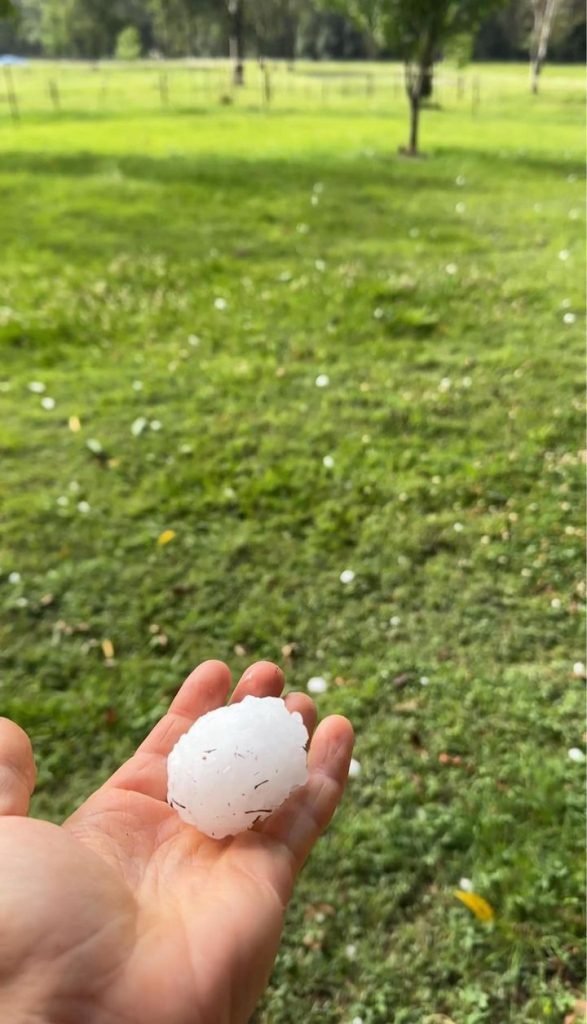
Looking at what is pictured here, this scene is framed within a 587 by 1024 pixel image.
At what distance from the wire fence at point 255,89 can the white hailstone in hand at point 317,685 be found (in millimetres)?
12084

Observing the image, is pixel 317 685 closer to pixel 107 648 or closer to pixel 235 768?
pixel 107 648

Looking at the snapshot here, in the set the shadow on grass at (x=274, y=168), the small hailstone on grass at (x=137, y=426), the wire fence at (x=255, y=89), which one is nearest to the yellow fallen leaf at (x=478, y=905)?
the small hailstone on grass at (x=137, y=426)

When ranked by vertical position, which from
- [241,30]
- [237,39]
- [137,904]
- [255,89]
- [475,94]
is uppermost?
[241,30]

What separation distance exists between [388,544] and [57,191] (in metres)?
7.25

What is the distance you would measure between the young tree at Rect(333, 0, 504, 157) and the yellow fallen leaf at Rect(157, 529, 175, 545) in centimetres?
948

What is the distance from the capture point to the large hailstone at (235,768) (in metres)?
1.53

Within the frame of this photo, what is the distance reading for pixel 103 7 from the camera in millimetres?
37750

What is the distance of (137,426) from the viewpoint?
4184 millimetres

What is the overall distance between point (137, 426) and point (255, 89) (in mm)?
20660

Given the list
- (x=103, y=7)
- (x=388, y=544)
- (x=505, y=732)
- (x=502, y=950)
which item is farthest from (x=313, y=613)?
(x=103, y=7)

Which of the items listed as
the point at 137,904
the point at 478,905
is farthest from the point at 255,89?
the point at 137,904

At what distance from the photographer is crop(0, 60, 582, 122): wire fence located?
15.5 m

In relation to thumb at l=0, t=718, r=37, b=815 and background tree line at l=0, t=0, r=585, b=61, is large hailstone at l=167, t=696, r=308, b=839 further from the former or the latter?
background tree line at l=0, t=0, r=585, b=61

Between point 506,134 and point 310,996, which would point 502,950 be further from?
point 506,134
